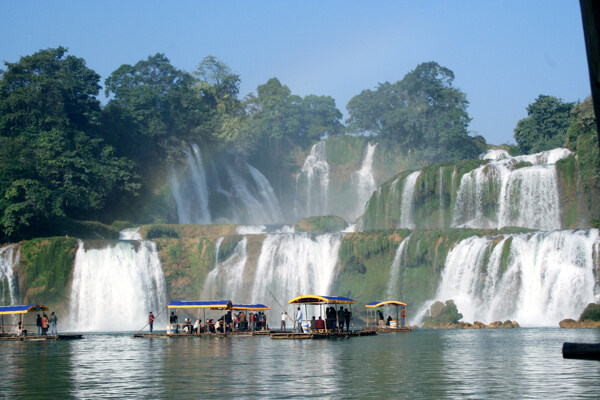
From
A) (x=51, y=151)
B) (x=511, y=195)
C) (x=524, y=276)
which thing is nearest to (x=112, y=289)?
(x=51, y=151)

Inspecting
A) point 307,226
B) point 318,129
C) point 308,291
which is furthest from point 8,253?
point 318,129

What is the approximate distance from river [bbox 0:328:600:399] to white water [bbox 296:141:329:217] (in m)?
61.6

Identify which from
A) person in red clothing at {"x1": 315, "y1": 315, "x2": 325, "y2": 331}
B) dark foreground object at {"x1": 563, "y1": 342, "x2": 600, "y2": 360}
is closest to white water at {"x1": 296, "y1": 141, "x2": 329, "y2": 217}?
person in red clothing at {"x1": 315, "y1": 315, "x2": 325, "y2": 331}

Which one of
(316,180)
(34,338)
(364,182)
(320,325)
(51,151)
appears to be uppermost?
(316,180)

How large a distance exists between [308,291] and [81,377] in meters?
37.4

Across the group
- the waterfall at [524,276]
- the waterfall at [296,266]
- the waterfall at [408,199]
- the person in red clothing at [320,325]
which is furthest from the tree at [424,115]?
the person in red clothing at [320,325]

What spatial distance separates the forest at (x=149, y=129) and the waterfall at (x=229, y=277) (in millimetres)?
12413

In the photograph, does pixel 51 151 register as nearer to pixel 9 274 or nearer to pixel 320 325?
pixel 9 274

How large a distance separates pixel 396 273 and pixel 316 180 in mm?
39013

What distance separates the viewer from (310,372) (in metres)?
16.6

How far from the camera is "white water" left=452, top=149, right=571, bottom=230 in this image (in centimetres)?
5159

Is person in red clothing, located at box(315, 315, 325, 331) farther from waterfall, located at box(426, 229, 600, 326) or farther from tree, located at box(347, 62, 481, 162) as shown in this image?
tree, located at box(347, 62, 481, 162)

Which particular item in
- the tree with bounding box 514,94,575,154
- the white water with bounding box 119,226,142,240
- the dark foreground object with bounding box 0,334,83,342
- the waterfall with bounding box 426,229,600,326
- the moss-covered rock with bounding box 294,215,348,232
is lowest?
the dark foreground object with bounding box 0,334,83,342

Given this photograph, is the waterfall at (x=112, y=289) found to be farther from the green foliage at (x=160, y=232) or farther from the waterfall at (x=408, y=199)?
the waterfall at (x=408, y=199)
